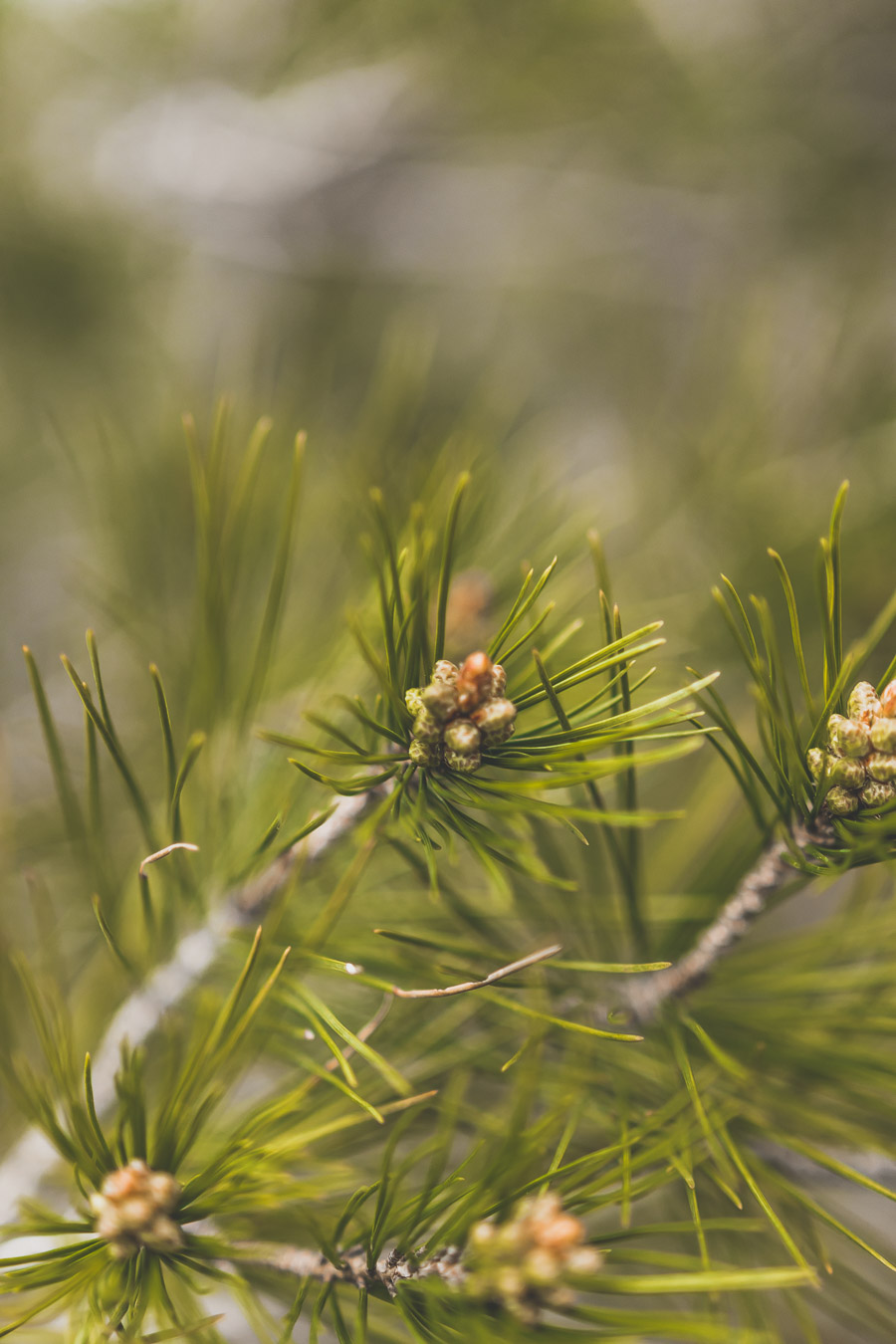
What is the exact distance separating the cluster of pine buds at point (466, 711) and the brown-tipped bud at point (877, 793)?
112 mm

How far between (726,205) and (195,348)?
27.8 inches

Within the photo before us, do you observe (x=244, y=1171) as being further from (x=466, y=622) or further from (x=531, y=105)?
(x=531, y=105)

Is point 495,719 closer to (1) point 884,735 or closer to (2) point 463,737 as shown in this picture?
(2) point 463,737

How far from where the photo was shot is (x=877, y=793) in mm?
228

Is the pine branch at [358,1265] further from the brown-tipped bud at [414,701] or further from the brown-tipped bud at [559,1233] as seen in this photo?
the brown-tipped bud at [414,701]

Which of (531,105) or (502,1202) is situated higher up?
(531,105)

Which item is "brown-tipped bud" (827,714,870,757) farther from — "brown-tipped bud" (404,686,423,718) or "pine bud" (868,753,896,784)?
"brown-tipped bud" (404,686,423,718)

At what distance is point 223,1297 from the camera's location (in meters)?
0.54

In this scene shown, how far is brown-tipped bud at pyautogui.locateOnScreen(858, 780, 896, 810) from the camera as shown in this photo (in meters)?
0.23

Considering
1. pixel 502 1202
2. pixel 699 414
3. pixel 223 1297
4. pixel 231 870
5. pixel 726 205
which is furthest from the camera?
pixel 726 205

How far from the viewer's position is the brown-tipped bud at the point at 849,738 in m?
0.23

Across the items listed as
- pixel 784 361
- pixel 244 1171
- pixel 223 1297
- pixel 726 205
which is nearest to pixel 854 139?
pixel 726 205

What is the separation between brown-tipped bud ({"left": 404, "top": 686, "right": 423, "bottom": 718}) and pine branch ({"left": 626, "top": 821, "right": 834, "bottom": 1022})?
0.13 meters

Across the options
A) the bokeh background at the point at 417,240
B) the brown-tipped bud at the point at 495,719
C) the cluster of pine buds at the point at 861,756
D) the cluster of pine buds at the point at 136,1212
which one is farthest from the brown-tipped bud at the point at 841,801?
the bokeh background at the point at 417,240
